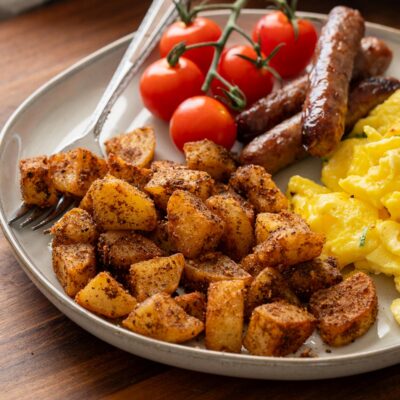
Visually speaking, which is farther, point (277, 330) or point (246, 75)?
point (246, 75)

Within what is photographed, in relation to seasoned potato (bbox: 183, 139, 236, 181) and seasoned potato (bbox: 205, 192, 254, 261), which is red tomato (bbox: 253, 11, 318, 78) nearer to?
seasoned potato (bbox: 183, 139, 236, 181)

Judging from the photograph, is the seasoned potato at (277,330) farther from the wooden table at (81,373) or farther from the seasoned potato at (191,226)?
the seasoned potato at (191,226)

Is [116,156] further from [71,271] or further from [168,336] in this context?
[168,336]

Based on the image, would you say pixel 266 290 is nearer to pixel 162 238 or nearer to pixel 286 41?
pixel 162 238

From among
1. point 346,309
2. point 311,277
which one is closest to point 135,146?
point 311,277

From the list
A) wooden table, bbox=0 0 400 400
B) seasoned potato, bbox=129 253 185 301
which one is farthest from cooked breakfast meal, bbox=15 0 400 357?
wooden table, bbox=0 0 400 400

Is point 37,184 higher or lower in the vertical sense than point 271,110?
higher

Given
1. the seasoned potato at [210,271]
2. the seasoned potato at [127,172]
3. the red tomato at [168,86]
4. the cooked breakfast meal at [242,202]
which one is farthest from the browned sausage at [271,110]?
the seasoned potato at [210,271]

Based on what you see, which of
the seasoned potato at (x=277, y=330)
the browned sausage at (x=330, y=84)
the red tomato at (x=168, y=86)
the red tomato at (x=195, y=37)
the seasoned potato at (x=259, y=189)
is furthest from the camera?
the red tomato at (x=195, y=37)
